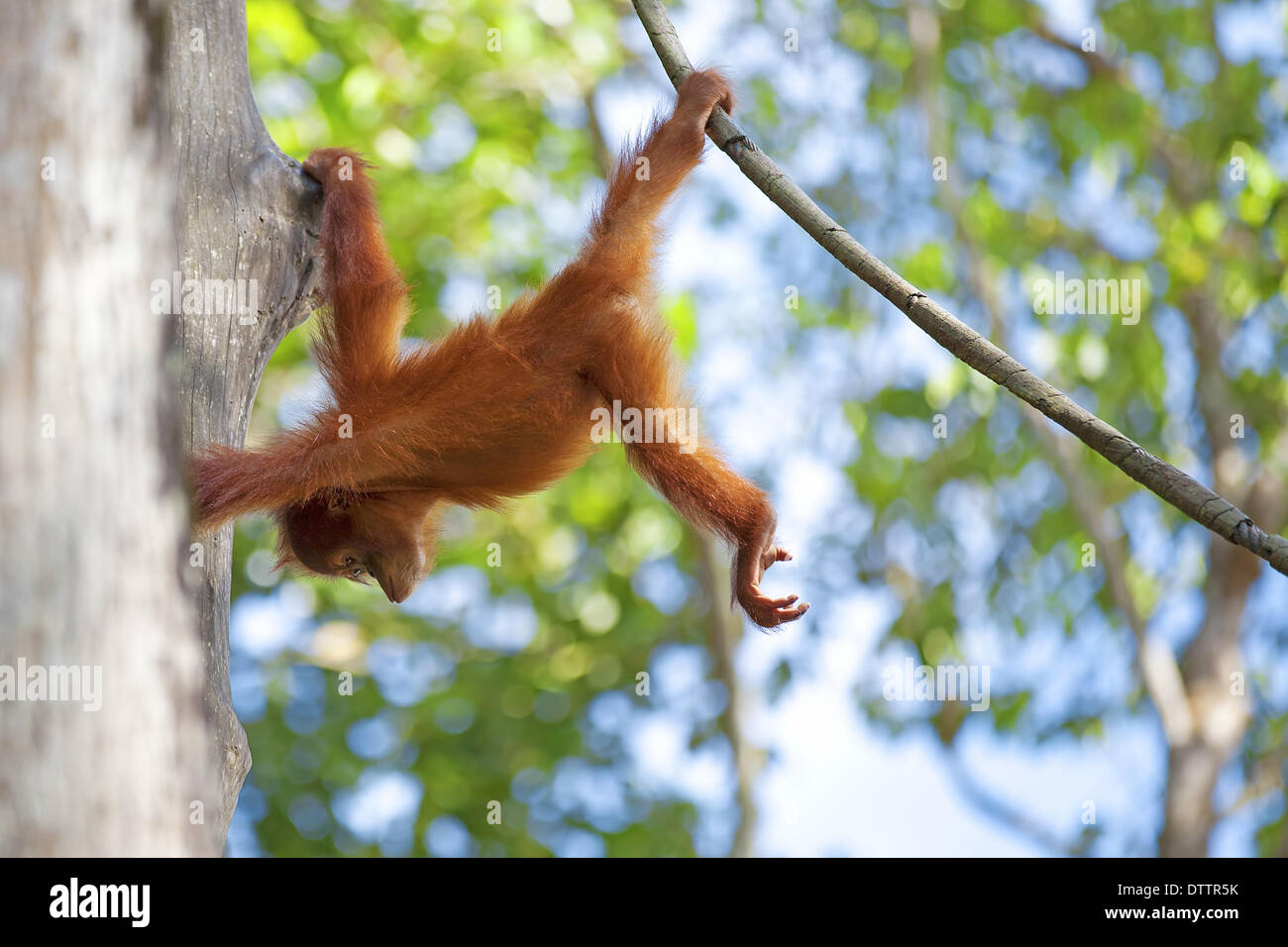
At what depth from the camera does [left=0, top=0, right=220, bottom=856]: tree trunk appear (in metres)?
1.82

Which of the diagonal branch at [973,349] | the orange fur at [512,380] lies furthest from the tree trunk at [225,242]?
the diagonal branch at [973,349]

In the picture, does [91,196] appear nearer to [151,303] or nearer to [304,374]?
[151,303]

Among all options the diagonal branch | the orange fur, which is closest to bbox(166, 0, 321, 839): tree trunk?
the orange fur

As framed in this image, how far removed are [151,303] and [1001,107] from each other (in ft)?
28.3

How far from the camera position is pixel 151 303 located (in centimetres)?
205

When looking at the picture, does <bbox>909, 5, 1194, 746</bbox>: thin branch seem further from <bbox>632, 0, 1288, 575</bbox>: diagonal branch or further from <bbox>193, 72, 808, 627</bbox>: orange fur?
<bbox>632, 0, 1288, 575</bbox>: diagonal branch

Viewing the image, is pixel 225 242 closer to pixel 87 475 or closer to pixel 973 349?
pixel 87 475

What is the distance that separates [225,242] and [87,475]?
189cm

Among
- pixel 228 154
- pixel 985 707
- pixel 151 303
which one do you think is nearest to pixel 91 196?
pixel 151 303

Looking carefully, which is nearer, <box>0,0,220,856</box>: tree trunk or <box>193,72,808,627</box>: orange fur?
<box>0,0,220,856</box>: tree trunk

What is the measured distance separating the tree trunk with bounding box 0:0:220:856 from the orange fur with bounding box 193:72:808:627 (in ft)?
5.54

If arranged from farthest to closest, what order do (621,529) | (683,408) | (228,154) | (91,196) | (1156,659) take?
(621,529) < (1156,659) < (683,408) < (228,154) < (91,196)

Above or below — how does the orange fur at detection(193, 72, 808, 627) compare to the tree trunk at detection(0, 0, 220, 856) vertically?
above

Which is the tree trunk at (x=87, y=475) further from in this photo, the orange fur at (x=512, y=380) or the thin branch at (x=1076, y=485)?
Result: the thin branch at (x=1076, y=485)
